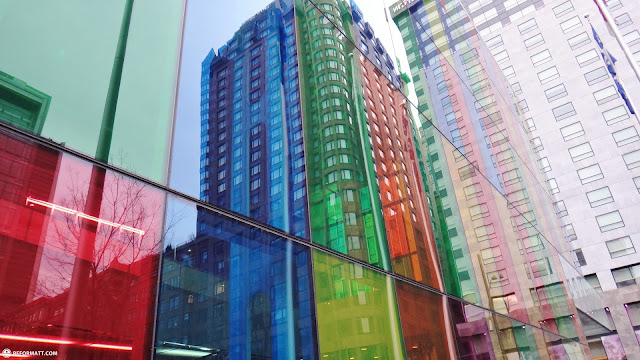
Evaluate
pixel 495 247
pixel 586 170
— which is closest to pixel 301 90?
pixel 495 247

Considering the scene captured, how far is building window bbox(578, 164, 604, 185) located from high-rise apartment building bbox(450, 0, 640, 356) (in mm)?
88

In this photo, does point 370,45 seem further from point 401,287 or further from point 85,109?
point 85,109

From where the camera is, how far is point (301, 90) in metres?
7.23

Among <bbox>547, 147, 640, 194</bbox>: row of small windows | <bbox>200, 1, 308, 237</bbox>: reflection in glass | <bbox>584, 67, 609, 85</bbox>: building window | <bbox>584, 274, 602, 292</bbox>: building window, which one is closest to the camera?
<bbox>200, 1, 308, 237</bbox>: reflection in glass

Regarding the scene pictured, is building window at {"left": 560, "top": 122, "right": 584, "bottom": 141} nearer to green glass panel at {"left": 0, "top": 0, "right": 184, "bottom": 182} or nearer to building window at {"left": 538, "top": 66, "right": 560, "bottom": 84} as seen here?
building window at {"left": 538, "top": 66, "right": 560, "bottom": 84}

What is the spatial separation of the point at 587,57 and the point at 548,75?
13.6ft

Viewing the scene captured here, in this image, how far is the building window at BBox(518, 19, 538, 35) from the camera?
5528cm

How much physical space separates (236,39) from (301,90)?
1.26 metres

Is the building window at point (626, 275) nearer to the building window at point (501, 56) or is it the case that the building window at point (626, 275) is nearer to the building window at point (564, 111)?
the building window at point (564, 111)

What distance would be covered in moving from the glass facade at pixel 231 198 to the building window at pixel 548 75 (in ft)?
159

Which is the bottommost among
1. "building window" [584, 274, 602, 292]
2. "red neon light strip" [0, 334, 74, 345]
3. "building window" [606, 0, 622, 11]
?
"red neon light strip" [0, 334, 74, 345]

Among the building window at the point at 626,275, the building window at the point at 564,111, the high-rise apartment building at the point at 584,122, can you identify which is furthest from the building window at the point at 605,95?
the building window at the point at 626,275

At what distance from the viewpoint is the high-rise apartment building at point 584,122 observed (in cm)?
4231

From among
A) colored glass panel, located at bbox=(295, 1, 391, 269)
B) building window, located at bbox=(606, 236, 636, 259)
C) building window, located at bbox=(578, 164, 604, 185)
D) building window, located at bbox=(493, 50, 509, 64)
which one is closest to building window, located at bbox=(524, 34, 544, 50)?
building window, located at bbox=(493, 50, 509, 64)
